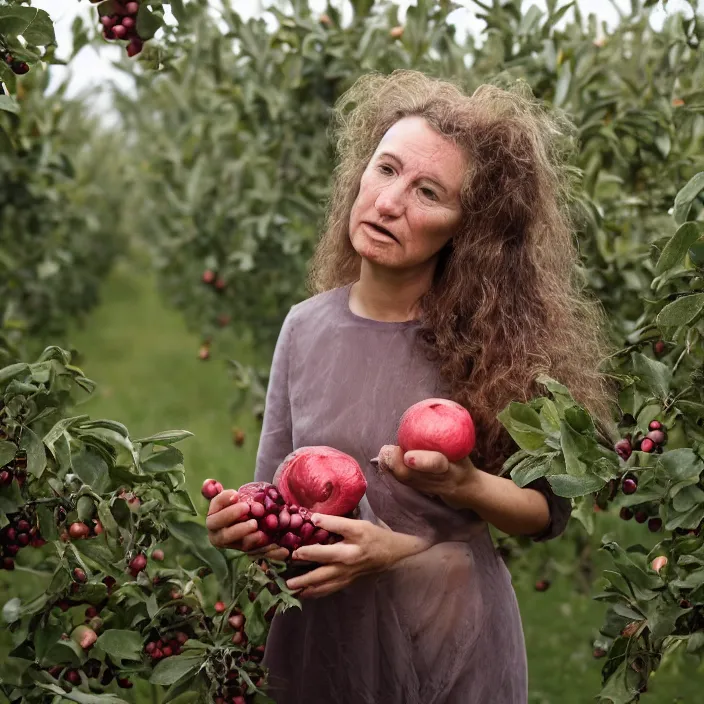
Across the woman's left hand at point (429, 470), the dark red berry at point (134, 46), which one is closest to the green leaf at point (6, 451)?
Result: the woman's left hand at point (429, 470)

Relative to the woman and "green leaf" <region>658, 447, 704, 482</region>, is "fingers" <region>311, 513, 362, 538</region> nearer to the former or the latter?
the woman

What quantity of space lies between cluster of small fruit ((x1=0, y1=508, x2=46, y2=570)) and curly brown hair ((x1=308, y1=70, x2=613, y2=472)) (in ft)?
2.66

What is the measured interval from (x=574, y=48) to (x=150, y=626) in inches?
77.4

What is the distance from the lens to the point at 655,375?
1952 millimetres

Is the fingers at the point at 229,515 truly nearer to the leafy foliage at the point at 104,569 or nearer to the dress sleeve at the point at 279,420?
the leafy foliage at the point at 104,569

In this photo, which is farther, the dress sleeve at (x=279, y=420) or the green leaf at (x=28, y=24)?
the dress sleeve at (x=279, y=420)

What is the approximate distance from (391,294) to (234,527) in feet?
1.79

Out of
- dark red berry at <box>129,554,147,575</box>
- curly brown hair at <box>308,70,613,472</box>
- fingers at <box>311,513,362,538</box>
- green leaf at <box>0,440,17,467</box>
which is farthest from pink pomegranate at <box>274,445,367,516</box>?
green leaf at <box>0,440,17,467</box>

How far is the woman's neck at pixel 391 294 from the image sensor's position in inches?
76.4

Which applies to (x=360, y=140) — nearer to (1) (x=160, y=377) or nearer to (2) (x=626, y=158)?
(2) (x=626, y=158)

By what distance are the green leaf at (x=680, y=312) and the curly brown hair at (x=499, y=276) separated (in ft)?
0.77

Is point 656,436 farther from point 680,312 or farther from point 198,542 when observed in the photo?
point 198,542

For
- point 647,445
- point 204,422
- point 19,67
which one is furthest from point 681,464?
point 204,422

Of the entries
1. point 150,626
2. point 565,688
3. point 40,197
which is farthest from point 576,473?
point 40,197
